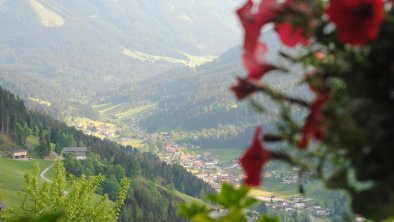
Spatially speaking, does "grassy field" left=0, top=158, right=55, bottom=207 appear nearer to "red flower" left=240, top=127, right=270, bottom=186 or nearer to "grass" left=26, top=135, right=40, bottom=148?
"grass" left=26, top=135, right=40, bottom=148

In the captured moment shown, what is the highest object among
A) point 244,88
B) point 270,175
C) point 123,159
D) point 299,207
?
point 270,175

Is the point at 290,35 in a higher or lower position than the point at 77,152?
lower

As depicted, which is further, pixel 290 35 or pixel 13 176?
pixel 13 176

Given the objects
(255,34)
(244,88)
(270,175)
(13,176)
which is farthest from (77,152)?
(255,34)

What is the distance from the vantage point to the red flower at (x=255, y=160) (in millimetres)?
1628

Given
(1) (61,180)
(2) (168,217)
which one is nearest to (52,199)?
(1) (61,180)

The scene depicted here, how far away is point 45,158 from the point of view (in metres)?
117

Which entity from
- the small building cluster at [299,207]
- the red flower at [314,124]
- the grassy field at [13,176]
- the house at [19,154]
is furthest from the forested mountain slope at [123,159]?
the red flower at [314,124]

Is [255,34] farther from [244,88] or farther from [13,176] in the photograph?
[13,176]

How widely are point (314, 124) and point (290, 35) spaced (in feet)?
1.31

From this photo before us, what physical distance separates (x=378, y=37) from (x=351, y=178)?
388 millimetres

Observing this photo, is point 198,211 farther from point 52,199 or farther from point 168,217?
point 168,217

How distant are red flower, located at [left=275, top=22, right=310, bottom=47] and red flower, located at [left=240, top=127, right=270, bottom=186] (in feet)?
1.05

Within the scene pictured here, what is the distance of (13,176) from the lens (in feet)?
287
